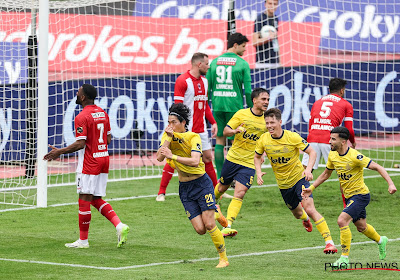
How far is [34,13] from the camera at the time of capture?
1366 centimetres

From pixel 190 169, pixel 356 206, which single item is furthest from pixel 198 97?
pixel 356 206

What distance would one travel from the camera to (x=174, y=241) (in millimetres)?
9750

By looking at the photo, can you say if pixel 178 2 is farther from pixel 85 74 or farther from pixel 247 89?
pixel 247 89

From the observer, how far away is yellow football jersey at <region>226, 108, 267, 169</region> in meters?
10.4

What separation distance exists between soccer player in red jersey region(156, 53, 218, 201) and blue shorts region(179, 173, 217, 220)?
3.26 m

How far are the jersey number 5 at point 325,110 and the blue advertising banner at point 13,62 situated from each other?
5135 mm

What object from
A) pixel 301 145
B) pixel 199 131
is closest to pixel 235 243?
pixel 301 145

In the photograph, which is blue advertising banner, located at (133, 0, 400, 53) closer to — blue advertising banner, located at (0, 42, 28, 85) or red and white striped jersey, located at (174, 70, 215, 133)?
blue advertising banner, located at (0, 42, 28, 85)

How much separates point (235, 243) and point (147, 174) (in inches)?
242

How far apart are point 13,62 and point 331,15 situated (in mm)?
10803

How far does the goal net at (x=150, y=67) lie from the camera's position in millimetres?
13438

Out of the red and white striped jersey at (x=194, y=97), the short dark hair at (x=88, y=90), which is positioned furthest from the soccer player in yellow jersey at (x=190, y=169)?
the red and white striped jersey at (x=194, y=97)

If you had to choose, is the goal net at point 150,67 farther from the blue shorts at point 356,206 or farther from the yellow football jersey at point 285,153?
the blue shorts at point 356,206

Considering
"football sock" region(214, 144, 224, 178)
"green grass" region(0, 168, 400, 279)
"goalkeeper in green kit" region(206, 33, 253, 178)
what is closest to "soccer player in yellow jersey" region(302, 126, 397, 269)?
"green grass" region(0, 168, 400, 279)
